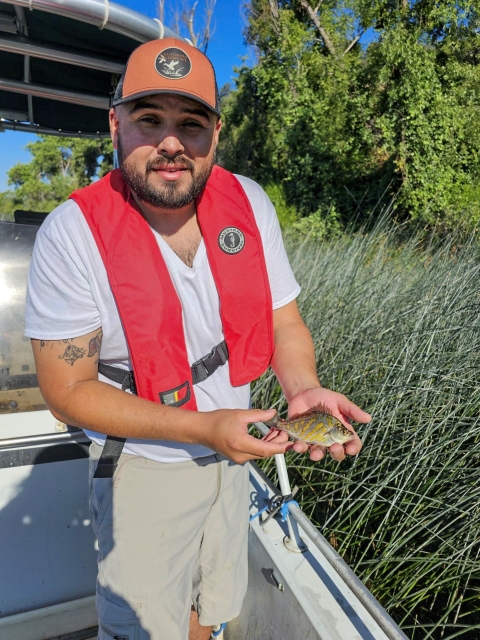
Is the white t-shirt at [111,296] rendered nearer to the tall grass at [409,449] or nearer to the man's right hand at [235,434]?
the man's right hand at [235,434]

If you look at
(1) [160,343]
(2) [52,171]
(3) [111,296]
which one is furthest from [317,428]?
(2) [52,171]

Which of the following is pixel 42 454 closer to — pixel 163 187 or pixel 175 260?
pixel 175 260

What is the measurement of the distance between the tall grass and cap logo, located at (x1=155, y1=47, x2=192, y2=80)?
188 cm

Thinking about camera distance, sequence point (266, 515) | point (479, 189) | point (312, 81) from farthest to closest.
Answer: point (312, 81), point (479, 189), point (266, 515)

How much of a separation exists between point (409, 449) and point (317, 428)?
1.36m

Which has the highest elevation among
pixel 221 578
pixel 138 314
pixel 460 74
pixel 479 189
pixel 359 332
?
pixel 460 74

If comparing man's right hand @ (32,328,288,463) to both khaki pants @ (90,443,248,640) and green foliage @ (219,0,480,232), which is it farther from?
green foliage @ (219,0,480,232)

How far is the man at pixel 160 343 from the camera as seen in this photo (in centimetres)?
150

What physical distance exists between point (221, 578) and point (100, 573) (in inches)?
19.7

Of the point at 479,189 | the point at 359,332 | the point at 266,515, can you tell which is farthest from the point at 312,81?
the point at 266,515

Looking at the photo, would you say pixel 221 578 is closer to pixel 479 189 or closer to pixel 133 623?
pixel 133 623

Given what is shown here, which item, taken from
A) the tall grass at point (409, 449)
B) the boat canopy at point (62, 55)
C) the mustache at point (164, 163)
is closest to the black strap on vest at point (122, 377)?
the mustache at point (164, 163)

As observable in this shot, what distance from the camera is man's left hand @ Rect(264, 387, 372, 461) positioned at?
1.55m

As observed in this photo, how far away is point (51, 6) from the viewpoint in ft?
6.93
